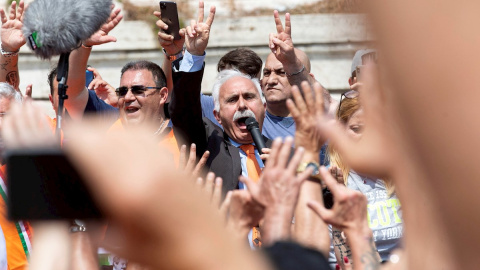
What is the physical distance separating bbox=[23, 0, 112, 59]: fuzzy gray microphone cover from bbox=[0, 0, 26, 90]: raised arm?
2.32 m

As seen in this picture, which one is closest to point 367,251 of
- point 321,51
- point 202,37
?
point 202,37

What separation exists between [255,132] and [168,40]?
948 mm

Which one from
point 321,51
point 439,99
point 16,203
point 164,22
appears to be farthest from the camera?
point 321,51

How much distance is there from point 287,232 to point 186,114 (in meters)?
2.28

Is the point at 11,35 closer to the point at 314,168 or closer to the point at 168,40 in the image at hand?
the point at 168,40

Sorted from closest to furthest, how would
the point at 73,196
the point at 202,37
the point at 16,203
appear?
1. the point at 73,196
2. the point at 16,203
3. the point at 202,37

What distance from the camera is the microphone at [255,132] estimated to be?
3680mm

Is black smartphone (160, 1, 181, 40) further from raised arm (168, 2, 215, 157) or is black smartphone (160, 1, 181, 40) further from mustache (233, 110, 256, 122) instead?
mustache (233, 110, 256, 122)

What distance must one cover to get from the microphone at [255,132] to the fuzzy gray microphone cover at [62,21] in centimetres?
160

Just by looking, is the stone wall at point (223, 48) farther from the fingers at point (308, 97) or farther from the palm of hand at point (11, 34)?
the fingers at point (308, 97)

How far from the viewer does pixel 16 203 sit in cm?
100

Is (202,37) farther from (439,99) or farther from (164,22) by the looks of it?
(439,99)

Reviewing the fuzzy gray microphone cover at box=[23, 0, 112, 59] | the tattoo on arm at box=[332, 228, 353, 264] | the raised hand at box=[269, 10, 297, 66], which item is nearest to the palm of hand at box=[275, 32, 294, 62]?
the raised hand at box=[269, 10, 297, 66]

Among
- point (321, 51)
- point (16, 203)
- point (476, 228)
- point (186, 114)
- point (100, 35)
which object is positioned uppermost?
point (321, 51)
